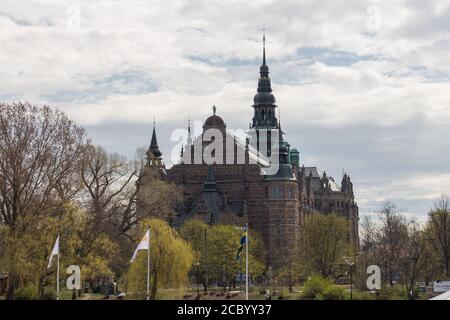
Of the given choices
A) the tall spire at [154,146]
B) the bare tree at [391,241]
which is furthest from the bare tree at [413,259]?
the tall spire at [154,146]

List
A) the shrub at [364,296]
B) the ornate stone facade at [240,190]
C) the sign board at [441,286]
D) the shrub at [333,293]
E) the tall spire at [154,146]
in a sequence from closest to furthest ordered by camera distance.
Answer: the shrub at [364,296], the shrub at [333,293], the sign board at [441,286], the ornate stone facade at [240,190], the tall spire at [154,146]

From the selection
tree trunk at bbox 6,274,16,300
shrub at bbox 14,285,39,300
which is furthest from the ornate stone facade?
tree trunk at bbox 6,274,16,300

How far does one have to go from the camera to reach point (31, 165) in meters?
81.2

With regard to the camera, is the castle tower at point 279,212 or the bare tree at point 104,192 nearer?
the bare tree at point 104,192

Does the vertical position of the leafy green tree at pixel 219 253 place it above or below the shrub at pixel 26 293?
above

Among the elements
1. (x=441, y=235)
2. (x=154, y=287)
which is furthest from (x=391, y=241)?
(x=154, y=287)

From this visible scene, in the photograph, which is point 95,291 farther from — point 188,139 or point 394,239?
point 188,139

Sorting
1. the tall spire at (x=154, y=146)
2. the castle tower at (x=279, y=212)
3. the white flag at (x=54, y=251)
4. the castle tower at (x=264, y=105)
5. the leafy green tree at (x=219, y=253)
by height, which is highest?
the castle tower at (x=264, y=105)

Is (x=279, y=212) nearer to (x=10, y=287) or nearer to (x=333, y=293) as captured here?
(x=333, y=293)

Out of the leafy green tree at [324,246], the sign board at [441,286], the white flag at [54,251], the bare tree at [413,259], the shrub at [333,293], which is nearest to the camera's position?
the white flag at [54,251]

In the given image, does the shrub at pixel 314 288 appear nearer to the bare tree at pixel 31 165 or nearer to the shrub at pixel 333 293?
the shrub at pixel 333 293

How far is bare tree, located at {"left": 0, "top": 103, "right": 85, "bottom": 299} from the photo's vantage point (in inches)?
3145

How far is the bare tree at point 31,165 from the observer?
7988cm
